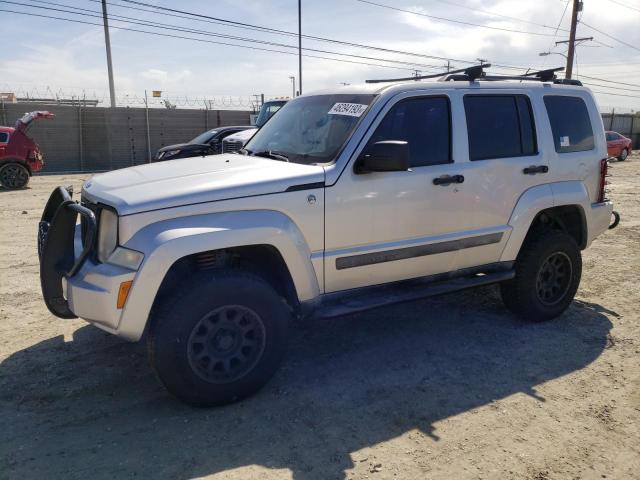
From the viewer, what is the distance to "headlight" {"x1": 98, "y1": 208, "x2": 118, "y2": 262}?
10.3 feet

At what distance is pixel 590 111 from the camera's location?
16.4ft

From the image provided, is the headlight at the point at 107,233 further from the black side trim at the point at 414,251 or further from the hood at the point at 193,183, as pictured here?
Result: the black side trim at the point at 414,251

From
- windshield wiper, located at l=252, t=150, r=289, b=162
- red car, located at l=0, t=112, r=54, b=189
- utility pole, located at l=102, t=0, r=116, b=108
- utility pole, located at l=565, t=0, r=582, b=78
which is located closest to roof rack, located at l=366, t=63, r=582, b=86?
windshield wiper, located at l=252, t=150, r=289, b=162

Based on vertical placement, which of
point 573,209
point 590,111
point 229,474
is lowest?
point 229,474

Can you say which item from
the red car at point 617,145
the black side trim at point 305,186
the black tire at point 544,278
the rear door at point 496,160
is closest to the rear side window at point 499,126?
the rear door at point 496,160

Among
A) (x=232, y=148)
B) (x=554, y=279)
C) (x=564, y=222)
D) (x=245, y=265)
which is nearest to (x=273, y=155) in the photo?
(x=245, y=265)

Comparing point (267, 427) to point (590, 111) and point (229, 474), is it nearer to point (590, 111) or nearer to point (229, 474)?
point (229, 474)

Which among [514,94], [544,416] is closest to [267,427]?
[544,416]

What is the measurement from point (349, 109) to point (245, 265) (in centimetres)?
143

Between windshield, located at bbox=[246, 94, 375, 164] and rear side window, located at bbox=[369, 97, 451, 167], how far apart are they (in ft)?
0.79

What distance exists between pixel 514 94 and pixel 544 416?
2674mm

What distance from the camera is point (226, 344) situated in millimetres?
3373

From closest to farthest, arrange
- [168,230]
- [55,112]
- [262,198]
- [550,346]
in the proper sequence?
[168,230] → [262,198] → [550,346] → [55,112]

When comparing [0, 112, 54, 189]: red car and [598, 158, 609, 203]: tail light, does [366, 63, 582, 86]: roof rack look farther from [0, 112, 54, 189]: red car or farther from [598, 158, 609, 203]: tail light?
[0, 112, 54, 189]: red car
